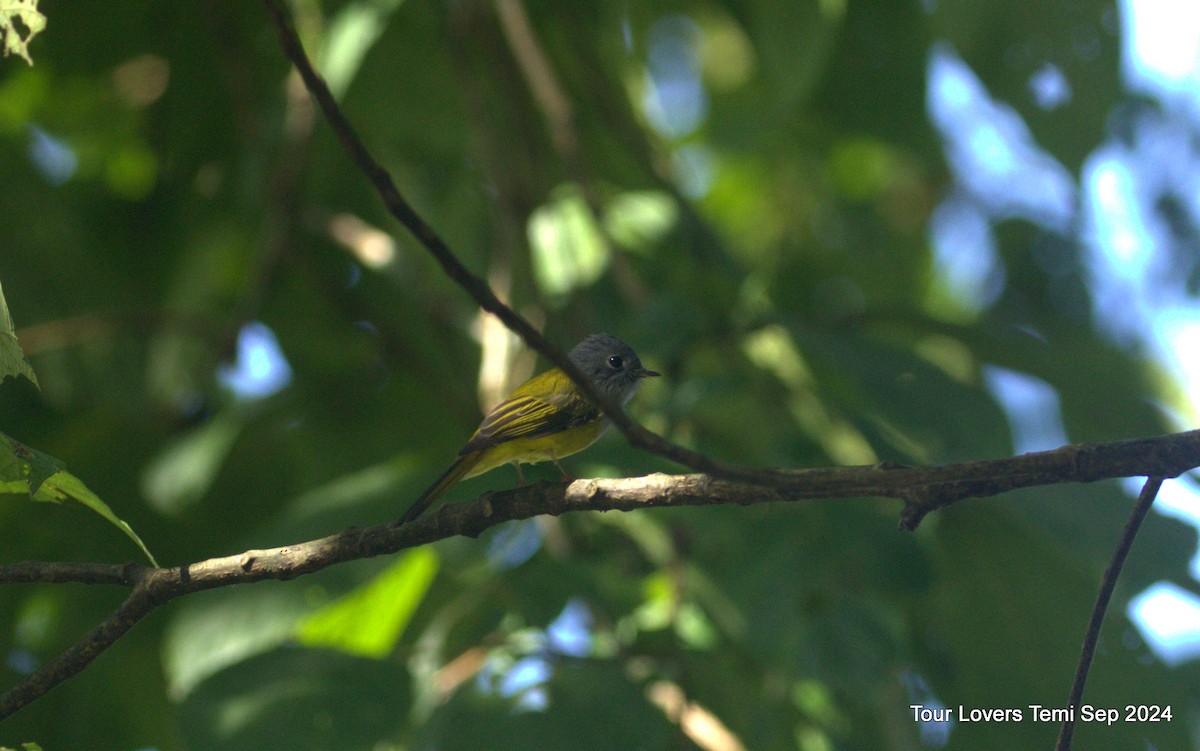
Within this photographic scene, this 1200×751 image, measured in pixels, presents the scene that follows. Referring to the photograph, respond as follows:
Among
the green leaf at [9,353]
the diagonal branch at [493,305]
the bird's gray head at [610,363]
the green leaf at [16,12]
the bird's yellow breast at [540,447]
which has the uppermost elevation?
the bird's gray head at [610,363]

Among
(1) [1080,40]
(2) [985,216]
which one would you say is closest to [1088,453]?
(1) [1080,40]

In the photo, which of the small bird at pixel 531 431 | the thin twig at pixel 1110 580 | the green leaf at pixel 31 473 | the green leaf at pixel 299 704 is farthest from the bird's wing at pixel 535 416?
the thin twig at pixel 1110 580

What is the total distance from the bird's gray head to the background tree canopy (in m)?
0.12

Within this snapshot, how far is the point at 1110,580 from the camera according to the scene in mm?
1636

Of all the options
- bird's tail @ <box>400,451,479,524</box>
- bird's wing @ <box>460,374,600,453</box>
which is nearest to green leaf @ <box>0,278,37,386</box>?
bird's tail @ <box>400,451,479,524</box>

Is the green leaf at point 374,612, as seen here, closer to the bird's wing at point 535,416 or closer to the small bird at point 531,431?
the small bird at point 531,431

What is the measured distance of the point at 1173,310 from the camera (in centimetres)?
593

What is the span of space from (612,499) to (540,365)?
2.48 m

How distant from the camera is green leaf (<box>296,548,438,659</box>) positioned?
4008 mm

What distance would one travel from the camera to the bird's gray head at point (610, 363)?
3.41 m

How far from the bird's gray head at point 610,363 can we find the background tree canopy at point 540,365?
125 millimetres

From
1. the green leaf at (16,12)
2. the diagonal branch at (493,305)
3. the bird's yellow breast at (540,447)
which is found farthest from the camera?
the bird's yellow breast at (540,447)

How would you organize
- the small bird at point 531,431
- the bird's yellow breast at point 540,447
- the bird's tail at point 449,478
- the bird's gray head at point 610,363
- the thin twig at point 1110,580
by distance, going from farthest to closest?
the bird's gray head at point 610,363 → the bird's yellow breast at point 540,447 → the small bird at point 531,431 → the bird's tail at point 449,478 → the thin twig at point 1110,580

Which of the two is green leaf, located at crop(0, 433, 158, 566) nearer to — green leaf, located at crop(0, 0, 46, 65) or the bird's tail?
green leaf, located at crop(0, 0, 46, 65)
